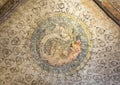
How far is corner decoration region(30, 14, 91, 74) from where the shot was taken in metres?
4.76

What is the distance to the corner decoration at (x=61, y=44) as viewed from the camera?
476cm

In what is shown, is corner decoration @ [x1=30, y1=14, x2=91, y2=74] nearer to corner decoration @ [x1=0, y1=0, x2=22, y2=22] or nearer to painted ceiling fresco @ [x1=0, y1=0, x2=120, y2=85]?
painted ceiling fresco @ [x1=0, y1=0, x2=120, y2=85]

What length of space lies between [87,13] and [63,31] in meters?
0.53

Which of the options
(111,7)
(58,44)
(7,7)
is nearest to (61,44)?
(58,44)

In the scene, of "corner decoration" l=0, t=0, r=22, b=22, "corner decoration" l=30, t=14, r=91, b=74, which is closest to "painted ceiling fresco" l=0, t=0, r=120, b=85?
"corner decoration" l=30, t=14, r=91, b=74

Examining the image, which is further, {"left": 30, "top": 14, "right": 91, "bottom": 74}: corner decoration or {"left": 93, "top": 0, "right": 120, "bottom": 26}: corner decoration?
{"left": 30, "top": 14, "right": 91, "bottom": 74}: corner decoration

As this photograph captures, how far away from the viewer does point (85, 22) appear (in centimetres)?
482

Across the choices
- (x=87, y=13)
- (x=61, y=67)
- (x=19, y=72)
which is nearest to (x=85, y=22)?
(x=87, y=13)

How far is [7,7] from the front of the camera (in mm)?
4281

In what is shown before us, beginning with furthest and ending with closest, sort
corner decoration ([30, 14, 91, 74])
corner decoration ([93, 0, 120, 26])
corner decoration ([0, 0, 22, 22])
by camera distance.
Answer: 1. corner decoration ([30, 14, 91, 74])
2. corner decoration ([93, 0, 120, 26])
3. corner decoration ([0, 0, 22, 22])

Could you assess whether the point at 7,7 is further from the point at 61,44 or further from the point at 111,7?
the point at 111,7

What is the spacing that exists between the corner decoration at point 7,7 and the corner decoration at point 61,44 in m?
0.61

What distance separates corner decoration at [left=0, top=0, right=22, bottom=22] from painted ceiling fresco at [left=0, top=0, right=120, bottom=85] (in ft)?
0.43

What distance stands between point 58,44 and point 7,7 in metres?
1.15
